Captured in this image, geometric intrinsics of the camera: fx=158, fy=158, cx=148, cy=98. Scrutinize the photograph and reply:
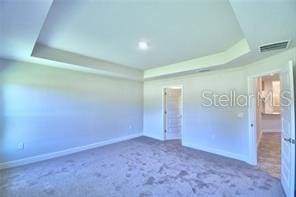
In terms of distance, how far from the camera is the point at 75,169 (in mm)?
3338

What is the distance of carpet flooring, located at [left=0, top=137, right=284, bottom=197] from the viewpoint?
2537 millimetres

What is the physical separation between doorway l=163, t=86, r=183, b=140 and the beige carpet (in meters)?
2.70

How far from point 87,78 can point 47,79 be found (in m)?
1.09

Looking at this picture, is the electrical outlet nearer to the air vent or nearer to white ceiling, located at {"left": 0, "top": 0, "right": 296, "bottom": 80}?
white ceiling, located at {"left": 0, "top": 0, "right": 296, "bottom": 80}

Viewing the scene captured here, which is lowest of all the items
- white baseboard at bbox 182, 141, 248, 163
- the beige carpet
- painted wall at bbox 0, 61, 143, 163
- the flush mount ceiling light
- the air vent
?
the beige carpet

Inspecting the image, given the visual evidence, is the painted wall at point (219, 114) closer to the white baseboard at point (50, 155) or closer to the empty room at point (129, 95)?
the empty room at point (129, 95)

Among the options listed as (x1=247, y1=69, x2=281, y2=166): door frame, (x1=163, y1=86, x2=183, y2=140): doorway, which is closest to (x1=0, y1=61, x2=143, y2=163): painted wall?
(x1=163, y1=86, x2=183, y2=140): doorway

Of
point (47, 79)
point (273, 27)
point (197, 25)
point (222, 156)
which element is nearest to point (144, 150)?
point (222, 156)

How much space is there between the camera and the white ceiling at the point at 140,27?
1978 mm

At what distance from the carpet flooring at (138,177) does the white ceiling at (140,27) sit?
2584 millimetres

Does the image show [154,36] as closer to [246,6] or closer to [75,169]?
[246,6]

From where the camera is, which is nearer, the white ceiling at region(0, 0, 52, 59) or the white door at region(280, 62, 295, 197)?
the white ceiling at region(0, 0, 52, 59)

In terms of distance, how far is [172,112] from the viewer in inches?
248

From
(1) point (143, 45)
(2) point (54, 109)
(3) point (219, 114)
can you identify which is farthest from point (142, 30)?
(3) point (219, 114)
